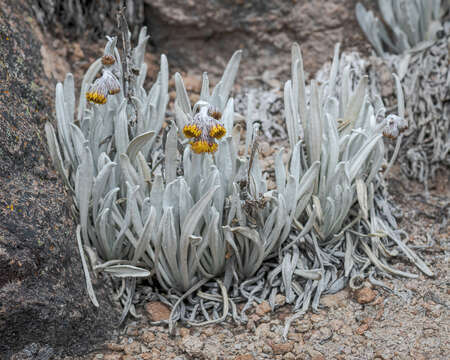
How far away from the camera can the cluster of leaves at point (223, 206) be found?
1.66 metres

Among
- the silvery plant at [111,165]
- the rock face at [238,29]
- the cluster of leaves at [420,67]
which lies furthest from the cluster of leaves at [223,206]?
the rock face at [238,29]

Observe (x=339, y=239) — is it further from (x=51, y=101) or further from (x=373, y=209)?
(x=51, y=101)

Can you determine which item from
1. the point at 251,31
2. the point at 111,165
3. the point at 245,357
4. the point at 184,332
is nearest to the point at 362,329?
the point at 245,357

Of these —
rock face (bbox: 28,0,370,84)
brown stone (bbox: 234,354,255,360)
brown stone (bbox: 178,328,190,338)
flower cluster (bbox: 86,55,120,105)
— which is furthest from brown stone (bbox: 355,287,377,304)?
rock face (bbox: 28,0,370,84)

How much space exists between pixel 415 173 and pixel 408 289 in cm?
75

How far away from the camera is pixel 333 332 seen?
1.59 m

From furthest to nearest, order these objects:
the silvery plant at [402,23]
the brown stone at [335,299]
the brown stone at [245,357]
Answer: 1. the silvery plant at [402,23]
2. the brown stone at [335,299]
3. the brown stone at [245,357]

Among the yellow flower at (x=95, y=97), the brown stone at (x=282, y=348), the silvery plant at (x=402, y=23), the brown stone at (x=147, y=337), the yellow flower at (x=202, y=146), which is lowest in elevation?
the brown stone at (x=282, y=348)

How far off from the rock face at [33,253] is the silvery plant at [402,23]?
5.66 feet

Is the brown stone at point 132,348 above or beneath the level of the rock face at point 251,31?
beneath

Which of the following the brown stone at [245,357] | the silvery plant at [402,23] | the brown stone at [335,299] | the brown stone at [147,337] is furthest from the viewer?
the silvery plant at [402,23]

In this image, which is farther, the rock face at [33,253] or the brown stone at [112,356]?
the brown stone at [112,356]

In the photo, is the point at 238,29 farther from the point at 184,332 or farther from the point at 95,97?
the point at 184,332

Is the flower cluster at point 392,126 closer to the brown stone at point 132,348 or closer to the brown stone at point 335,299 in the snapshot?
the brown stone at point 335,299
